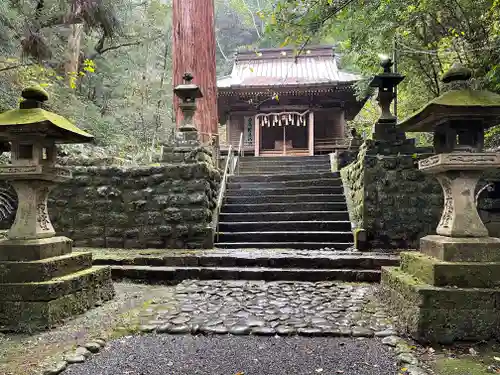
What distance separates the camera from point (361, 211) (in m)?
6.03

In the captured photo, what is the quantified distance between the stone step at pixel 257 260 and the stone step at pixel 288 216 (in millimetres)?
1566

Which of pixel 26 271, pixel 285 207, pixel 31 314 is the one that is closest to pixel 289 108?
pixel 285 207

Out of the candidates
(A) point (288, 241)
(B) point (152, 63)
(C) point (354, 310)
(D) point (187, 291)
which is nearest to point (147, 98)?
(B) point (152, 63)

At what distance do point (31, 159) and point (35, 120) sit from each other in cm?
44

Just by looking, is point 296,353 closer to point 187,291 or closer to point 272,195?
point 187,291

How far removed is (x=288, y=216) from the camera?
6859mm

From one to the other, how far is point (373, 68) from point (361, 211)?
469cm

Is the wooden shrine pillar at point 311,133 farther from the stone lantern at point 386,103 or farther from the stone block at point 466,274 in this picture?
the stone block at point 466,274

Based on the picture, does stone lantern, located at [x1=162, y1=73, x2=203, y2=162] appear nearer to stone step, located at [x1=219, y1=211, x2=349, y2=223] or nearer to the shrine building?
stone step, located at [x1=219, y1=211, x2=349, y2=223]

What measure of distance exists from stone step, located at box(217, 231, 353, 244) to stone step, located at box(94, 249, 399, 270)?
36.4 inches

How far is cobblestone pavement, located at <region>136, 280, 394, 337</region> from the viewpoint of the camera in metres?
2.97

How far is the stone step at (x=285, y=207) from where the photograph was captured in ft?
23.3

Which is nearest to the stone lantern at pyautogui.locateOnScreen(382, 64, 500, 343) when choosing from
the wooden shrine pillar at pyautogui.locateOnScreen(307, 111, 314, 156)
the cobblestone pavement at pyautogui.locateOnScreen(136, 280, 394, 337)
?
the cobblestone pavement at pyautogui.locateOnScreen(136, 280, 394, 337)

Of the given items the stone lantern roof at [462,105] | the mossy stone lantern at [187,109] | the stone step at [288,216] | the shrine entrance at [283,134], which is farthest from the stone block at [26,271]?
the shrine entrance at [283,134]
